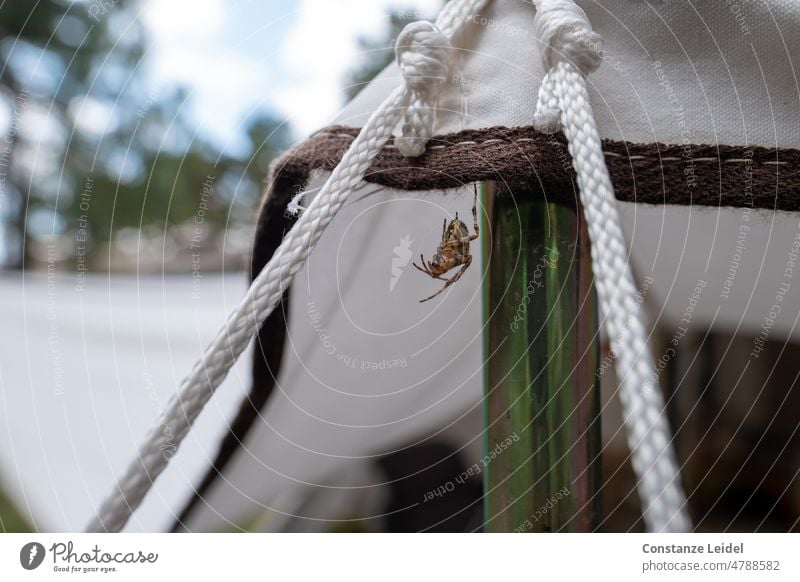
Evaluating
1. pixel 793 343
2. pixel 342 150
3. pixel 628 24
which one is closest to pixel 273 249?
pixel 342 150

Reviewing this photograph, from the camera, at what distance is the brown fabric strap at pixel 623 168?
0.23 meters

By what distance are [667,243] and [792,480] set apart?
248 millimetres

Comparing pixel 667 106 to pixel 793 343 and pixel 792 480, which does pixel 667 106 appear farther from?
pixel 792 480

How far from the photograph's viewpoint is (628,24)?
241 millimetres

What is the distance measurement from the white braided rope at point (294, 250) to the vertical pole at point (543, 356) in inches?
1.9
